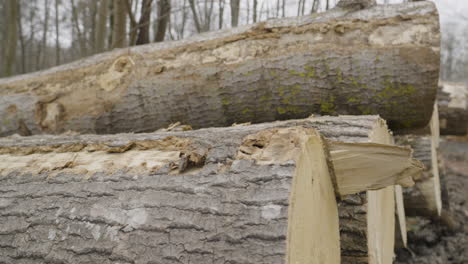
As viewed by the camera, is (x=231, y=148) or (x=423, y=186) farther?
(x=423, y=186)

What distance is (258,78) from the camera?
1946 millimetres

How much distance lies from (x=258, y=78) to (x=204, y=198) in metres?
1.23

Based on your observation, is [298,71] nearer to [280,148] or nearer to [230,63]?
[230,63]

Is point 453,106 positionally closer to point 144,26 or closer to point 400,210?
point 400,210

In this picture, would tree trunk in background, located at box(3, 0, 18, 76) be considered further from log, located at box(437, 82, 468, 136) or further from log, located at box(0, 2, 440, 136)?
log, located at box(437, 82, 468, 136)

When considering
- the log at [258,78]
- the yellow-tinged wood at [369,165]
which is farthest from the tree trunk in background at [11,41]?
the yellow-tinged wood at [369,165]

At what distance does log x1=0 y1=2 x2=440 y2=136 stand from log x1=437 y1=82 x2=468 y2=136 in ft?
5.98

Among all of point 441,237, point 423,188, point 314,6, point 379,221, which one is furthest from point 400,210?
point 314,6

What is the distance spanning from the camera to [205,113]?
2105mm

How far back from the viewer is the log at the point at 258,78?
5.88 ft

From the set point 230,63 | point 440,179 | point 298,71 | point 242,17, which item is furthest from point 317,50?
point 242,17

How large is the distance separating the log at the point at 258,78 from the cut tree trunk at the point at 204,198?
0.71 metres

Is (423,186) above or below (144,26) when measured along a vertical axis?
below

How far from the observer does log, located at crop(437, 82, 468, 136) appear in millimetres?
3494
